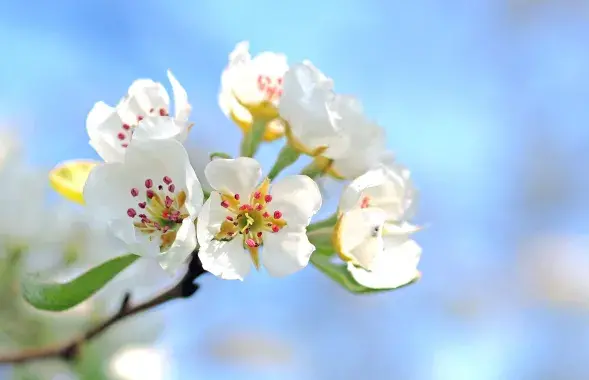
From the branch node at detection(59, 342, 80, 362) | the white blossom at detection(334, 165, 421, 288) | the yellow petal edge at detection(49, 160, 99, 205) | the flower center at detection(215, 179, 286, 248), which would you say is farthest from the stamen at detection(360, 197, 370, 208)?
the branch node at detection(59, 342, 80, 362)

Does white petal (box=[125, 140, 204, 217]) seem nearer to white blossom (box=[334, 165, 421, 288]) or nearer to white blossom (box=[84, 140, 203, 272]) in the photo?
white blossom (box=[84, 140, 203, 272])

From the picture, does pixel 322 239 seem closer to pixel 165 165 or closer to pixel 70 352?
pixel 165 165

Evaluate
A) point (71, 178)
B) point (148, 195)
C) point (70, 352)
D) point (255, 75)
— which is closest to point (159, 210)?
point (148, 195)

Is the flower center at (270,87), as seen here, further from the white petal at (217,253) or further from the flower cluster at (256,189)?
the white petal at (217,253)

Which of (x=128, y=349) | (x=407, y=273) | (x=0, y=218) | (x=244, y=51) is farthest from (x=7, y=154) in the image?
(x=407, y=273)

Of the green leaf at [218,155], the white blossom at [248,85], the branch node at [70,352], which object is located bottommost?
the branch node at [70,352]

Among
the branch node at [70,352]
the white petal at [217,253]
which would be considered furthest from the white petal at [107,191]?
the branch node at [70,352]

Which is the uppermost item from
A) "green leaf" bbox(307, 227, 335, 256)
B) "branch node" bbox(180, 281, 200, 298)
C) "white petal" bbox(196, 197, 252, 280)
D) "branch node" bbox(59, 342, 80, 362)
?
"green leaf" bbox(307, 227, 335, 256)
